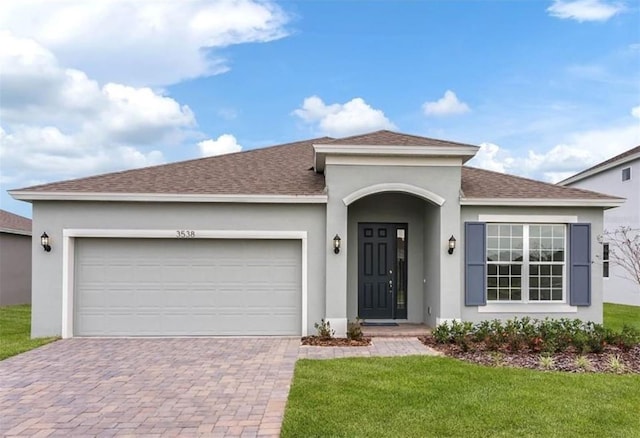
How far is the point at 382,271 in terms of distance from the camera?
38.7 ft

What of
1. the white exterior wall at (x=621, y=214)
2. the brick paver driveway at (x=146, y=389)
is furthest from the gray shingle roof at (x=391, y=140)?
the white exterior wall at (x=621, y=214)

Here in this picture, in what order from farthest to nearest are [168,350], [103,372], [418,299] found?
1. [418,299]
2. [168,350]
3. [103,372]

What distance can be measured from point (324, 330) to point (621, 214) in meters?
15.5

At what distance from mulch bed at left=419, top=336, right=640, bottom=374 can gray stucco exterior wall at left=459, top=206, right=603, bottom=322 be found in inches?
64.8

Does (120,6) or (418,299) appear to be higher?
(120,6)

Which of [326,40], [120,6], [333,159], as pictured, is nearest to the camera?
[333,159]

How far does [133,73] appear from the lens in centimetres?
1519

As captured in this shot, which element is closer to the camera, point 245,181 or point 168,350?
point 168,350

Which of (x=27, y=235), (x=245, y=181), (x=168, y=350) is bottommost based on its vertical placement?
(x=168, y=350)

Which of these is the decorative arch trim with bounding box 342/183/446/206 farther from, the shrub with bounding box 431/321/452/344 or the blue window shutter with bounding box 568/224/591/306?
the blue window shutter with bounding box 568/224/591/306

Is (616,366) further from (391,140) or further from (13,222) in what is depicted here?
(13,222)

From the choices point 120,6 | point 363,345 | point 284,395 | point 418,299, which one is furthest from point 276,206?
point 120,6

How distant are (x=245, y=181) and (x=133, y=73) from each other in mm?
6961

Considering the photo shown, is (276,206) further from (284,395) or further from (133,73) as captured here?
(133,73)
